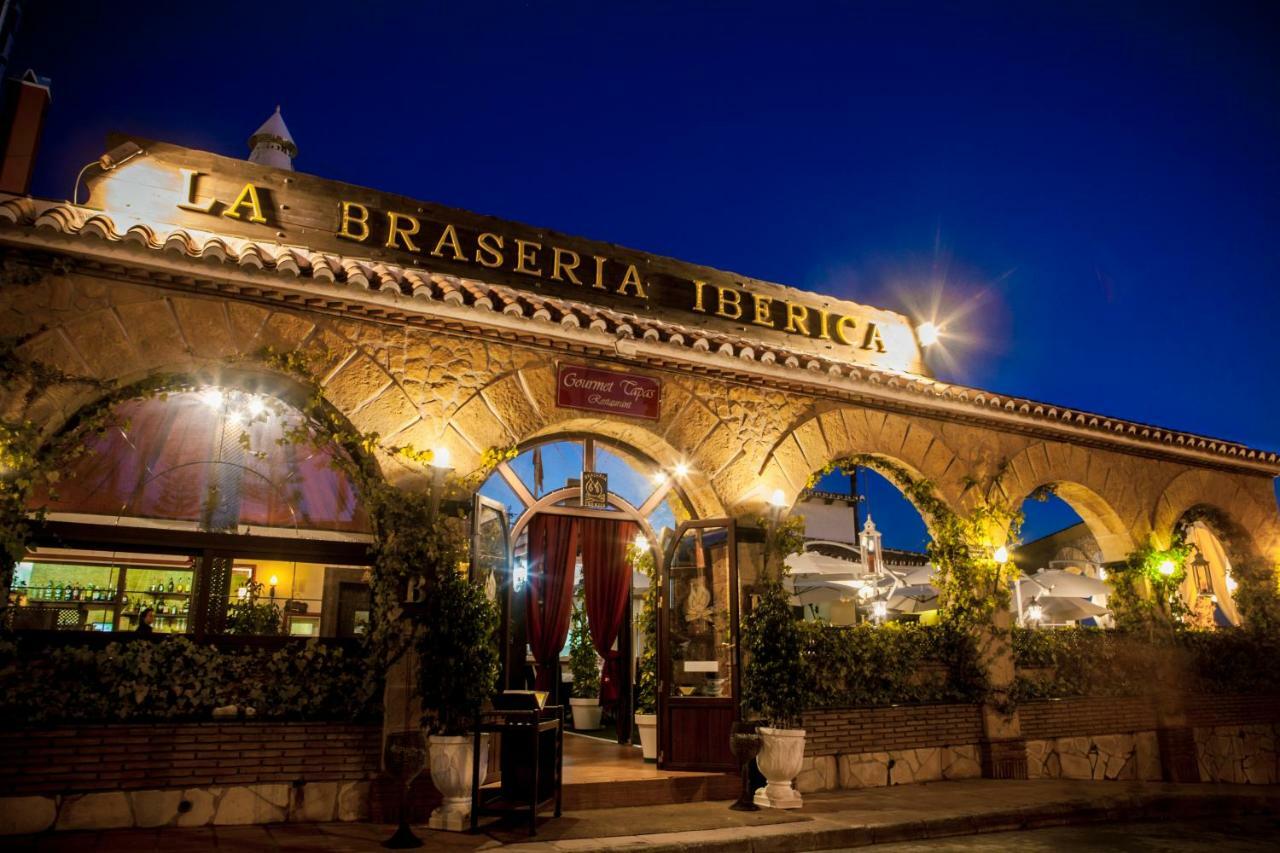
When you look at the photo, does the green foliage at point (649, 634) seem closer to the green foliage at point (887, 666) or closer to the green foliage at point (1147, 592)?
the green foliage at point (887, 666)

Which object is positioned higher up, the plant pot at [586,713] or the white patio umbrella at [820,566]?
the white patio umbrella at [820,566]

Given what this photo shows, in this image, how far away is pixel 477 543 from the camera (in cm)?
812

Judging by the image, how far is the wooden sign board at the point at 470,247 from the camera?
28.2 feet

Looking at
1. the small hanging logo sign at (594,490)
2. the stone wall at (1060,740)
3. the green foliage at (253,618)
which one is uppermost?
the small hanging logo sign at (594,490)

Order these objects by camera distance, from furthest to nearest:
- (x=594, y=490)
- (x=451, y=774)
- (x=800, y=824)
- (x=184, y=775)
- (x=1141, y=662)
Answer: (x=1141, y=662)
(x=594, y=490)
(x=800, y=824)
(x=451, y=774)
(x=184, y=775)

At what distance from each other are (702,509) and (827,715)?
107 inches

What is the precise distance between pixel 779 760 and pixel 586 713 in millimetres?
5957

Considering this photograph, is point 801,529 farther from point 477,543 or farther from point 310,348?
point 310,348

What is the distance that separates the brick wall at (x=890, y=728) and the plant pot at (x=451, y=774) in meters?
4.07

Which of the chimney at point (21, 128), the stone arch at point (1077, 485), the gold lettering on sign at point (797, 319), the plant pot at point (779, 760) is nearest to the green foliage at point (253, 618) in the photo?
the chimney at point (21, 128)

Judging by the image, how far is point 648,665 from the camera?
33.5ft

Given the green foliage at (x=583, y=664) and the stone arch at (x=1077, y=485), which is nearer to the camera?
the stone arch at (x=1077, y=485)

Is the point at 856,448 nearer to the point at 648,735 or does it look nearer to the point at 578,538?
the point at 578,538

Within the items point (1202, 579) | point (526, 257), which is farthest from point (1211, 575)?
point (526, 257)
